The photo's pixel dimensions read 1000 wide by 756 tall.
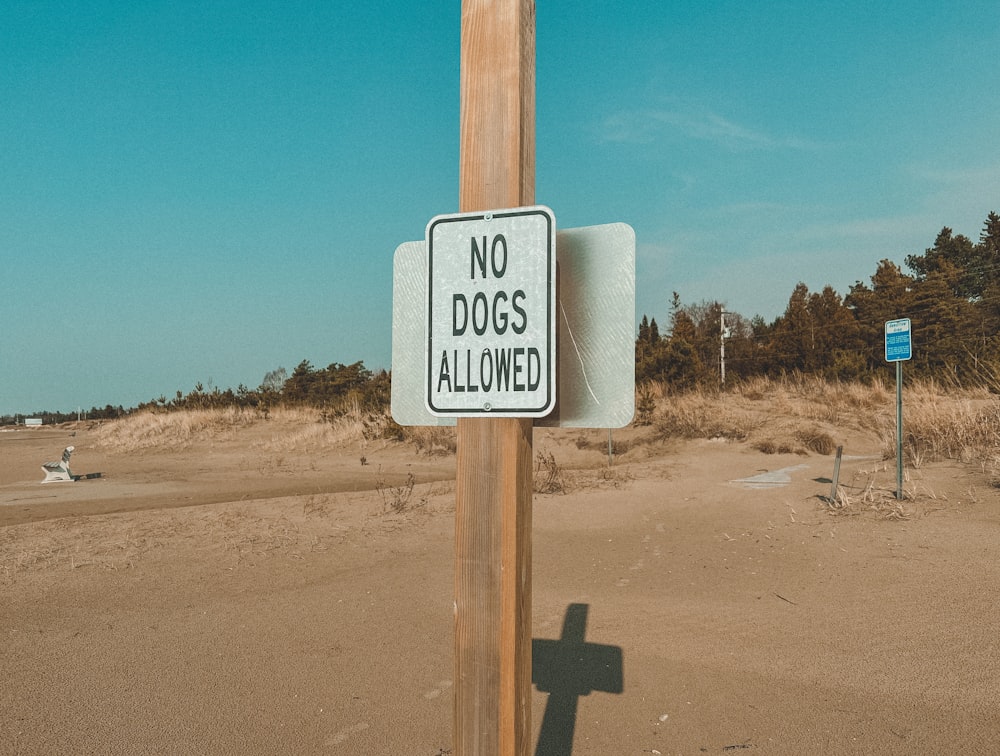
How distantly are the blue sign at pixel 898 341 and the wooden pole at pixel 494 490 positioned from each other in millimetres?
8460

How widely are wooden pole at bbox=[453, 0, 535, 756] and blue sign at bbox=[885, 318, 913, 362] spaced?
8460mm

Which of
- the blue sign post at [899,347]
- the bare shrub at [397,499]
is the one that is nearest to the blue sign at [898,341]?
the blue sign post at [899,347]

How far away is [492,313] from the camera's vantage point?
2.08 m

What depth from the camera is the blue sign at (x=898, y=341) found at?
924cm

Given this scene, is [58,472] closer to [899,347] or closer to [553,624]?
[553,624]

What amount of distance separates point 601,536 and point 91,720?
5695 millimetres

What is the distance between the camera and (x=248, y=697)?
13.6 feet

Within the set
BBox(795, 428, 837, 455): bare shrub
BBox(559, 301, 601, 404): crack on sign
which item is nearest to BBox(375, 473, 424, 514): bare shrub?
BBox(559, 301, 601, 404): crack on sign

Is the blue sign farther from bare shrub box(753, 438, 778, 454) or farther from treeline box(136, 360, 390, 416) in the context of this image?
treeline box(136, 360, 390, 416)

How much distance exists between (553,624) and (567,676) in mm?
1012

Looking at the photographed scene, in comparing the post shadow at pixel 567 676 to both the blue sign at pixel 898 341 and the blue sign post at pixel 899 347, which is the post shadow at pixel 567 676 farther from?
the blue sign at pixel 898 341

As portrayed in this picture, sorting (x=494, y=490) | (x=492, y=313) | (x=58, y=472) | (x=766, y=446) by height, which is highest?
(x=492, y=313)

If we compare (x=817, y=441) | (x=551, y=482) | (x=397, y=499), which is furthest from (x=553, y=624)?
(x=817, y=441)

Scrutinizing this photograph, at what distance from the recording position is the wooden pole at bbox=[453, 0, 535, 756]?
6.68 ft
